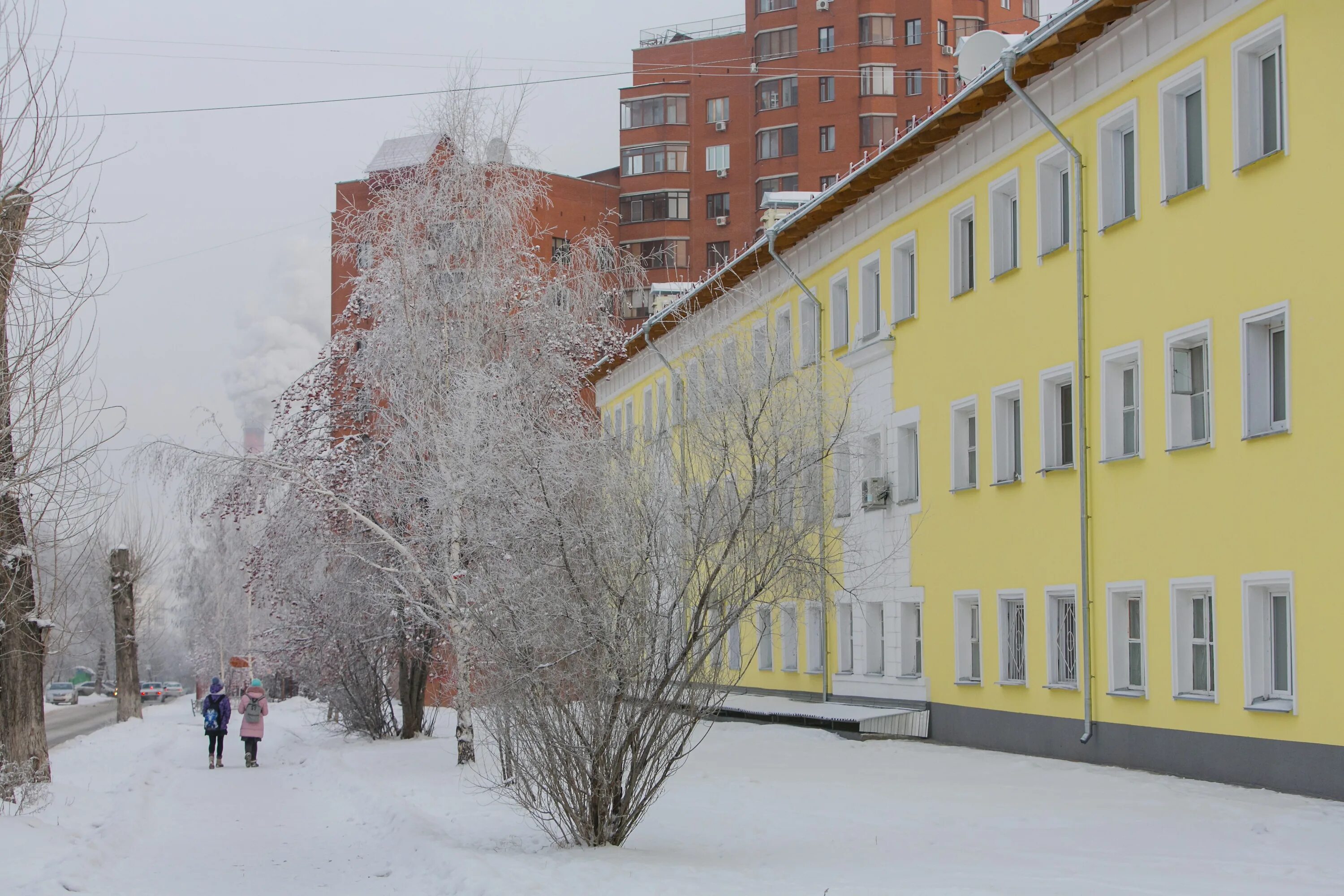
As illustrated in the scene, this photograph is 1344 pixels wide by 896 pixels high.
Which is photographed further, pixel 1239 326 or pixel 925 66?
pixel 925 66

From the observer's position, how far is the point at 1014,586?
72.2 ft

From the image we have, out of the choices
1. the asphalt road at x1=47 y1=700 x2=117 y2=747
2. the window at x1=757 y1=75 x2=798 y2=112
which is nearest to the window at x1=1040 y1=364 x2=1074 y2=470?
the asphalt road at x1=47 y1=700 x2=117 y2=747

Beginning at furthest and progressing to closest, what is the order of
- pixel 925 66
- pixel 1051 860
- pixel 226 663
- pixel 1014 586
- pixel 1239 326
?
pixel 226 663 < pixel 925 66 < pixel 1014 586 < pixel 1239 326 < pixel 1051 860

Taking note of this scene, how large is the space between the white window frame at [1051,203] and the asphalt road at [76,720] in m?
22.3

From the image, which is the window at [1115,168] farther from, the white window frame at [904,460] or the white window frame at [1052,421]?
the white window frame at [904,460]

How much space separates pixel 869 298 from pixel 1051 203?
6.98 m

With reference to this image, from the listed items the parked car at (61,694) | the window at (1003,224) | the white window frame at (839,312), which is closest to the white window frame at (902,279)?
the white window frame at (839,312)

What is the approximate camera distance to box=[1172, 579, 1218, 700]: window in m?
17.4

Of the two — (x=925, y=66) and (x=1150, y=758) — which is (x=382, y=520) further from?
(x=925, y=66)

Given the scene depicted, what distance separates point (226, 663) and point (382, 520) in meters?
59.2

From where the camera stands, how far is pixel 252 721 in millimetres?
24500

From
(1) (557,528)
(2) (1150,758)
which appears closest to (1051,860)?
(1) (557,528)

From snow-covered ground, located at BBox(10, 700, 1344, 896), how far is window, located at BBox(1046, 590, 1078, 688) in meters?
1.38

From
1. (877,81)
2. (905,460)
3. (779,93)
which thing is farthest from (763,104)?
(905,460)
